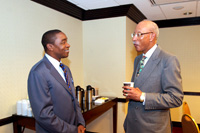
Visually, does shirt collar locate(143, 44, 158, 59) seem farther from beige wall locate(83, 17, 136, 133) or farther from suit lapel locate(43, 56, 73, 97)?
beige wall locate(83, 17, 136, 133)

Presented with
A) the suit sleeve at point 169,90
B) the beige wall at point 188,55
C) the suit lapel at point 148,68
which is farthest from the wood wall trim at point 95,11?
the suit sleeve at point 169,90

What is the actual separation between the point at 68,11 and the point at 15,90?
5.12 ft

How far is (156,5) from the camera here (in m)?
3.00

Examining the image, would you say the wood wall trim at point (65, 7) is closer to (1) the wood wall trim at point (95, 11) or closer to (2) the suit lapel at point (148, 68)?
(1) the wood wall trim at point (95, 11)

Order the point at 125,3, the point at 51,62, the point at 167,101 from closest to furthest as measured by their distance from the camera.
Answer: the point at 167,101 < the point at 51,62 < the point at 125,3

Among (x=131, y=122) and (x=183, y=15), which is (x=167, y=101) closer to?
(x=131, y=122)

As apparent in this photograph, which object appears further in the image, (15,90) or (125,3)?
(125,3)

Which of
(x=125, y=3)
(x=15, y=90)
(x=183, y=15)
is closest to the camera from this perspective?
(x=15, y=90)

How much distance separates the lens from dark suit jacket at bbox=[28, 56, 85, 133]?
1396mm

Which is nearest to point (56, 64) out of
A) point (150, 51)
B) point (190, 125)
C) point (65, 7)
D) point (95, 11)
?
point (150, 51)

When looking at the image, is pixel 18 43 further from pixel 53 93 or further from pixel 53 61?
pixel 53 93

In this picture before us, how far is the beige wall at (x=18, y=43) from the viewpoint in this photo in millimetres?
1956

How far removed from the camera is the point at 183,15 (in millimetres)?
3637

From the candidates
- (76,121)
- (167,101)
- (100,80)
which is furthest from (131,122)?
(100,80)
